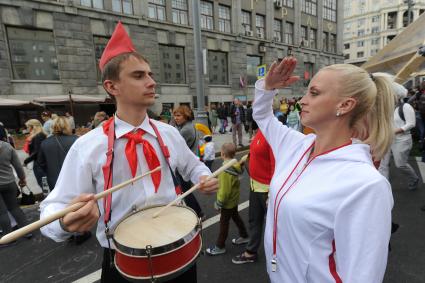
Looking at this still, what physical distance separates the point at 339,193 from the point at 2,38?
1809cm

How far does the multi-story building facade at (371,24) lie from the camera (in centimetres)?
6144

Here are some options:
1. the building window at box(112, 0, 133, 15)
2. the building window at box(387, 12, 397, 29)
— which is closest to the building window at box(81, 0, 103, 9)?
the building window at box(112, 0, 133, 15)

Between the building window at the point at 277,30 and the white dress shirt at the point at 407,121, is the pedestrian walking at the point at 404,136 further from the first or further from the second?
the building window at the point at 277,30

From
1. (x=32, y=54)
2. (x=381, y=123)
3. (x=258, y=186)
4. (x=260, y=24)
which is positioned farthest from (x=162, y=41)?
(x=381, y=123)

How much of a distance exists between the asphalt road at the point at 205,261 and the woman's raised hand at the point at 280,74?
7.10 feet

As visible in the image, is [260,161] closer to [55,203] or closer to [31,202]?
[55,203]

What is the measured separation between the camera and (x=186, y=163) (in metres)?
2.07

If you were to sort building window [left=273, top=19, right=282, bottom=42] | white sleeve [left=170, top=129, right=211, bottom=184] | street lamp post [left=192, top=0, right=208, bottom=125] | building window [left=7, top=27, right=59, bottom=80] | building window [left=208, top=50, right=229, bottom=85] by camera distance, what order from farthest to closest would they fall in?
building window [left=273, top=19, right=282, bottom=42]
building window [left=208, top=50, right=229, bottom=85]
building window [left=7, top=27, right=59, bottom=80]
street lamp post [left=192, top=0, right=208, bottom=125]
white sleeve [left=170, top=129, right=211, bottom=184]

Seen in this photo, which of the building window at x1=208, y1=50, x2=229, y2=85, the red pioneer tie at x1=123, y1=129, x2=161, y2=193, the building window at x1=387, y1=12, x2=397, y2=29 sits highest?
the building window at x1=387, y1=12, x2=397, y2=29

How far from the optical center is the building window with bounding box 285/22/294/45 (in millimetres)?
27906

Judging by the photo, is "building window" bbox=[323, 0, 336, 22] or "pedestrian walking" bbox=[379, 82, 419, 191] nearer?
"pedestrian walking" bbox=[379, 82, 419, 191]

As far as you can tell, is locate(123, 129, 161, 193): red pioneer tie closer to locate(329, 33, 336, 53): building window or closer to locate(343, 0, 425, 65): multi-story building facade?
locate(329, 33, 336, 53): building window

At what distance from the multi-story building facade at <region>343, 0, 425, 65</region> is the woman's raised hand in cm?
7333

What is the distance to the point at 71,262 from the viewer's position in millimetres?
3381
